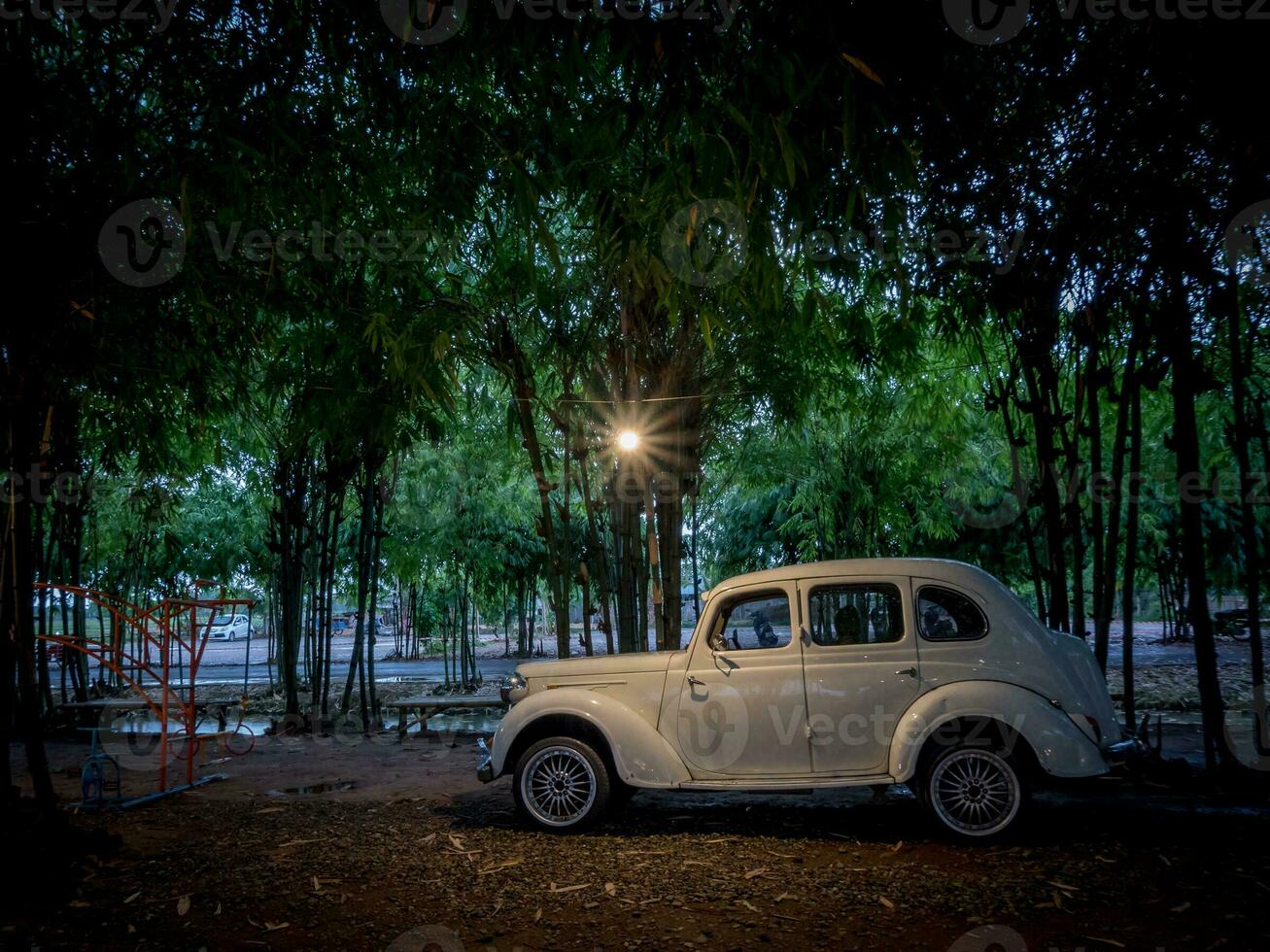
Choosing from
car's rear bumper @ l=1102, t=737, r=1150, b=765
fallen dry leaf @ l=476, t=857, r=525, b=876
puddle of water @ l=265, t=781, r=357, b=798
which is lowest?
puddle of water @ l=265, t=781, r=357, b=798

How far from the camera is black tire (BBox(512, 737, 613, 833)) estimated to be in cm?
473

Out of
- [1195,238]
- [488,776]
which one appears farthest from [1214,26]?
[488,776]

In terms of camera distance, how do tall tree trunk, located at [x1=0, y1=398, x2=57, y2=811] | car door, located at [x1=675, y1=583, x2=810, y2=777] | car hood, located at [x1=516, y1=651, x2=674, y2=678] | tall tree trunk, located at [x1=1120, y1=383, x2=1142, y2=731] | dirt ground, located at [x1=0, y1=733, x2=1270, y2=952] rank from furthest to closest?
tall tree trunk, located at [x1=1120, y1=383, x2=1142, y2=731], car hood, located at [x1=516, y1=651, x2=674, y2=678], car door, located at [x1=675, y1=583, x2=810, y2=777], tall tree trunk, located at [x1=0, y1=398, x2=57, y2=811], dirt ground, located at [x1=0, y1=733, x2=1270, y2=952]

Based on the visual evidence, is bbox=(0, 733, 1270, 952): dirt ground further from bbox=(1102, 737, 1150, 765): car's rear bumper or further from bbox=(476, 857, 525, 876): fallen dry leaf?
bbox=(1102, 737, 1150, 765): car's rear bumper

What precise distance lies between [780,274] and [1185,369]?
2.96 m

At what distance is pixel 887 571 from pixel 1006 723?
981 millimetres

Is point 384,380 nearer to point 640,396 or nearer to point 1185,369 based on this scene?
point 640,396

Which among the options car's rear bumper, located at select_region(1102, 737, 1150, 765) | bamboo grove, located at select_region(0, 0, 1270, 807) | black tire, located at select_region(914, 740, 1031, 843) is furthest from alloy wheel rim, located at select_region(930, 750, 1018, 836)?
bamboo grove, located at select_region(0, 0, 1270, 807)

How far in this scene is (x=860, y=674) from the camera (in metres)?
4.51

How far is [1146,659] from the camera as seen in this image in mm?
14969

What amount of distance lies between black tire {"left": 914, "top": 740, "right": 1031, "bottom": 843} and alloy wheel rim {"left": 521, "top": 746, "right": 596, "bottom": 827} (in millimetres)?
1864

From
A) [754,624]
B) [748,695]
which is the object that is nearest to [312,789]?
[748,695]

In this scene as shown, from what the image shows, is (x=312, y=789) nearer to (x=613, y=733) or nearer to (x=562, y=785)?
(x=562, y=785)

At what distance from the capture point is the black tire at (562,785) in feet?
15.5
